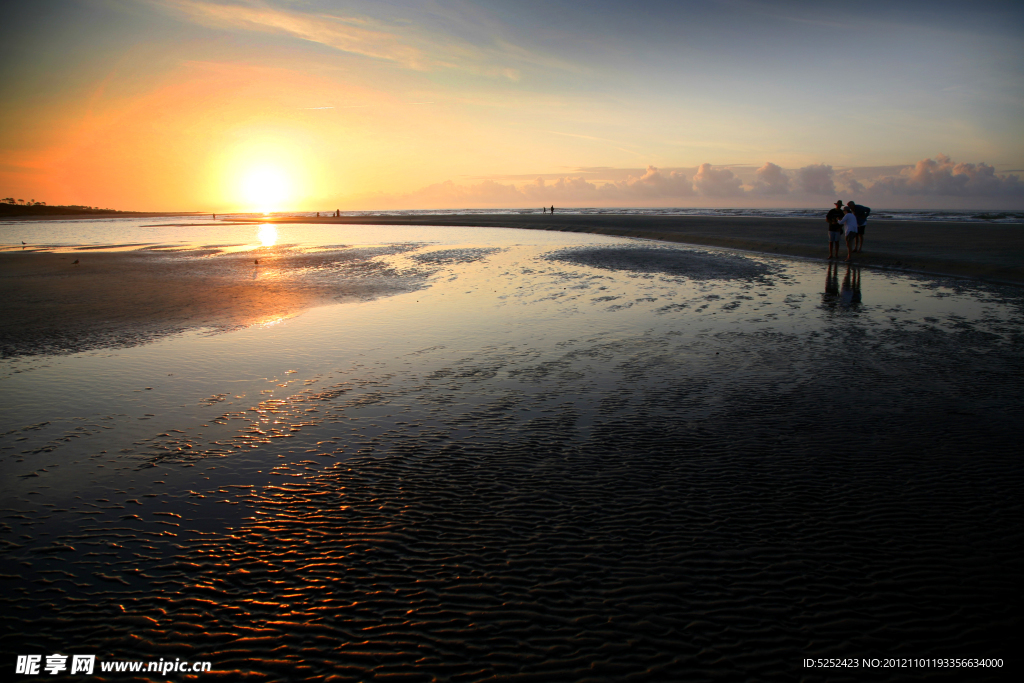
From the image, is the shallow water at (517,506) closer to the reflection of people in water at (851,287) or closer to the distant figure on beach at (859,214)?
the reflection of people in water at (851,287)

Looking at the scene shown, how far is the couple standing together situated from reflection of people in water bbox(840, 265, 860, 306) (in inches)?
85.6

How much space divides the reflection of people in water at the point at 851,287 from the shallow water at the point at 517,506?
4.78 m

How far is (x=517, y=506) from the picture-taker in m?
5.06

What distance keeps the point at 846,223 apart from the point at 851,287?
320 inches

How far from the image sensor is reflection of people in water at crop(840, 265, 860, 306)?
50.2ft

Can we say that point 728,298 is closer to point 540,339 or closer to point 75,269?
point 540,339

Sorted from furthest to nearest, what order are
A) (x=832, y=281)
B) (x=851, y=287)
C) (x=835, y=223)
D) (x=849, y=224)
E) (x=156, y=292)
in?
(x=835, y=223) < (x=849, y=224) < (x=832, y=281) < (x=156, y=292) < (x=851, y=287)

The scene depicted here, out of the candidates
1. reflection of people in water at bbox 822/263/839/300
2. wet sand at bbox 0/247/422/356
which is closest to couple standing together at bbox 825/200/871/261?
reflection of people in water at bbox 822/263/839/300

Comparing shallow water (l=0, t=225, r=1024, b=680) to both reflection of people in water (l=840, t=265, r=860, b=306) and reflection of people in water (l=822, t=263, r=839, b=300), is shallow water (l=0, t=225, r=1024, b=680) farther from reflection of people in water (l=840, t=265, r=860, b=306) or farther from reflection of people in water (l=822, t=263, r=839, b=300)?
reflection of people in water (l=822, t=263, r=839, b=300)

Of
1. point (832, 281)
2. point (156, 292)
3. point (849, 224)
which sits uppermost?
point (849, 224)

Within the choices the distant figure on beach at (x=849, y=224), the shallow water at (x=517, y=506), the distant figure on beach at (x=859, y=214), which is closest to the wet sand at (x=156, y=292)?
the shallow water at (x=517, y=506)

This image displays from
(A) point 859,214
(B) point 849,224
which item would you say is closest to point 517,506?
(B) point 849,224

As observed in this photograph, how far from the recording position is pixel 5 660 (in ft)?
11.4

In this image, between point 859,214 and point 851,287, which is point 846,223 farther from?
point 851,287
